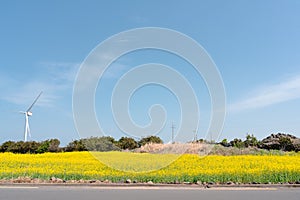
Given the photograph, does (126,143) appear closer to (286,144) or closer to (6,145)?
(6,145)

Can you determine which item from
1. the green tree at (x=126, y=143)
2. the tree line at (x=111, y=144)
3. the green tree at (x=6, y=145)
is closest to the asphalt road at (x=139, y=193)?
the tree line at (x=111, y=144)

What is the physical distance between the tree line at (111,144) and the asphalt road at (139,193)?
13369mm

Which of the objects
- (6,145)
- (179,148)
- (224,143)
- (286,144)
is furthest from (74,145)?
(286,144)

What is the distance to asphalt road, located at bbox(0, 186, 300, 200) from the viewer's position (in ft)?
25.6

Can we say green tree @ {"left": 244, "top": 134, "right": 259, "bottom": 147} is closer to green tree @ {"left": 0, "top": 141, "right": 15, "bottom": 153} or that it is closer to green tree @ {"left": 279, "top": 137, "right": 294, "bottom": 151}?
green tree @ {"left": 279, "top": 137, "right": 294, "bottom": 151}

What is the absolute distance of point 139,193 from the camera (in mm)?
8367

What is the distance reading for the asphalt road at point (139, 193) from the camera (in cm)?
781

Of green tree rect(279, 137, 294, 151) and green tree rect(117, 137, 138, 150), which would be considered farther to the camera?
green tree rect(117, 137, 138, 150)

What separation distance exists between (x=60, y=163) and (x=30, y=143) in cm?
1163

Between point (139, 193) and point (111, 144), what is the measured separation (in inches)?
637

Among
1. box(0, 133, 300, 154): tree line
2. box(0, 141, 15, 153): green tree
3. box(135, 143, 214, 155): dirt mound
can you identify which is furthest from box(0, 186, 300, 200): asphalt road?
box(0, 141, 15, 153): green tree

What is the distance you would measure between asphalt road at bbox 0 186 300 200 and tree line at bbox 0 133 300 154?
43.9 feet

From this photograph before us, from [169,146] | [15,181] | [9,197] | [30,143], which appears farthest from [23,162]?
[30,143]

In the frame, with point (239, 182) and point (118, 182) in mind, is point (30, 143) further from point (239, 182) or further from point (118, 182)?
point (239, 182)
